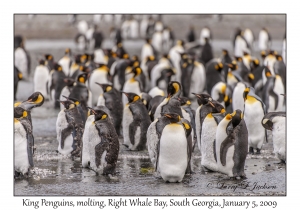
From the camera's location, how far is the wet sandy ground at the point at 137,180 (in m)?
6.17

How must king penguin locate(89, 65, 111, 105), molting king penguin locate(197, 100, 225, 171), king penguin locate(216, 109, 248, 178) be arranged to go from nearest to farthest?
king penguin locate(216, 109, 248, 178) → molting king penguin locate(197, 100, 225, 171) → king penguin locate(89, 65, 111, 105)

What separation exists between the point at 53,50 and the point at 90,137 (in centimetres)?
1319

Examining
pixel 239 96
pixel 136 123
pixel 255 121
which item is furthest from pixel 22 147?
pixel 239 96

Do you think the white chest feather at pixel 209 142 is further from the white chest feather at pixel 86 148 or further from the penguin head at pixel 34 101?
the penguin head at pixel 34 101

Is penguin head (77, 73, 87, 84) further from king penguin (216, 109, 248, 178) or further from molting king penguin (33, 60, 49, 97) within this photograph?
king penguin (216, 109, 248, 178)

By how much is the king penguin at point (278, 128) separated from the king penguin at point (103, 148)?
175 cm

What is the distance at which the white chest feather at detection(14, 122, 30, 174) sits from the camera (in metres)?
6.43

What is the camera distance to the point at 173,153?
637 cm

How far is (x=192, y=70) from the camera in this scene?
13.3m

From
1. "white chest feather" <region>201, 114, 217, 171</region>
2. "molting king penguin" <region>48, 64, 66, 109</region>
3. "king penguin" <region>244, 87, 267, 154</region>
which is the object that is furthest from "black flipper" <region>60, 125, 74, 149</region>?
"molting king penguin" <region>48, 64, 66, 109</region>

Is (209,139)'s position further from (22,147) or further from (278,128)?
(22,147)

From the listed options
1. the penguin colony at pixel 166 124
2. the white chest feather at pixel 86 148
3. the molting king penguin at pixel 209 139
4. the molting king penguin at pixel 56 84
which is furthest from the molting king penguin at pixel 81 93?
the molting king penguin at pixel 209 139

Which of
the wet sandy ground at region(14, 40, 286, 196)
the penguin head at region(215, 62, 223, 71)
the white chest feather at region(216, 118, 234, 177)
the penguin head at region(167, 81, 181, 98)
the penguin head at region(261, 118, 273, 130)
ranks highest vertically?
the penguin head at region(215, 62, 223, 71)

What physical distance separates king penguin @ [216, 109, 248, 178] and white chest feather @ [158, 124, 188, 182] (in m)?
0.45
